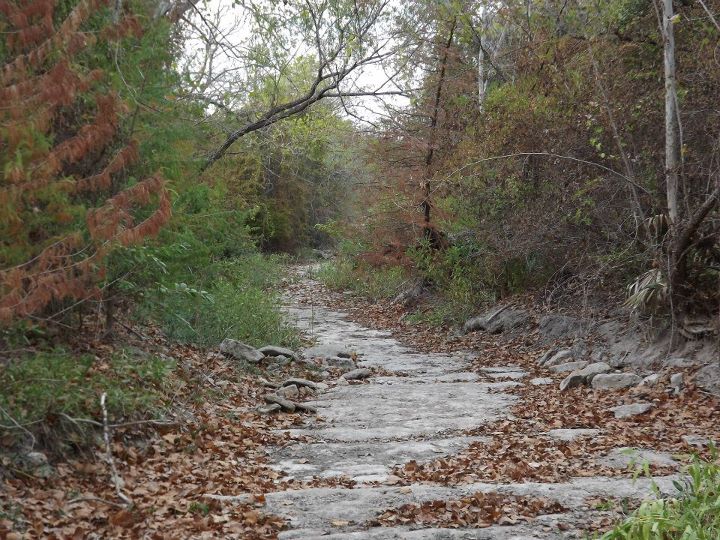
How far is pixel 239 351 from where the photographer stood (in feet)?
36.0

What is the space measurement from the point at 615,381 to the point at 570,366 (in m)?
1.52

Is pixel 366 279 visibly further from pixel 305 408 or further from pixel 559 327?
pixel 305 408

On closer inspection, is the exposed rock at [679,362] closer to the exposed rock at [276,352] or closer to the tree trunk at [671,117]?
the tree trunk at [671,117]

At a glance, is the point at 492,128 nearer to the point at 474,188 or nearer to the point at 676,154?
the point at 474,188

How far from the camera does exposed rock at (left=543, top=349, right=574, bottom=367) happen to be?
11345mm

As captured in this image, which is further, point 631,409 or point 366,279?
point 366,279

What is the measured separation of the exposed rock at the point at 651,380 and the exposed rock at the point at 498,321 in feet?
15.4

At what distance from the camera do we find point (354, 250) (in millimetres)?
24109

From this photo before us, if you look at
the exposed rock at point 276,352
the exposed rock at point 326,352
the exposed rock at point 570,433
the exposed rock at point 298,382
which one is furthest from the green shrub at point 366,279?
the exposed rock at point 570,433

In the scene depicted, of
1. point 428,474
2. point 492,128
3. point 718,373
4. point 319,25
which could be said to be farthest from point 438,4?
point 428,474

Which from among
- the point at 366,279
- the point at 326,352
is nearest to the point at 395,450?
the point at 326,352

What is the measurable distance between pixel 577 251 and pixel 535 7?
602cm

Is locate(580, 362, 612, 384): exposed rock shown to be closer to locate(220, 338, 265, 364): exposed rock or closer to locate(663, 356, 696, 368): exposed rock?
locate(663, 356, 696, 368): exposed rock

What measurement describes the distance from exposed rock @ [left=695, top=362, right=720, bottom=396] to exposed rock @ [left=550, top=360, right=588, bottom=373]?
2.12m
